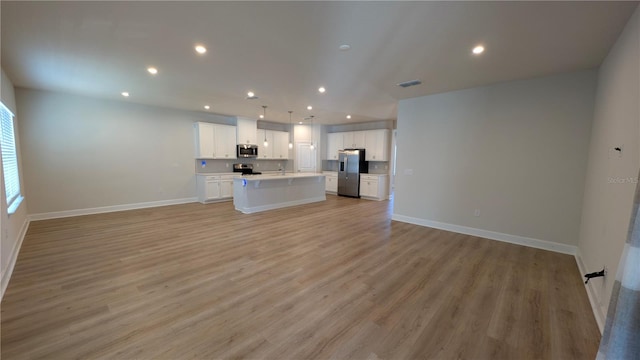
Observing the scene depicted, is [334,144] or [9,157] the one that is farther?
Answer: [334,144]

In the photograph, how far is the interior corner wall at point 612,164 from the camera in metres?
1.99

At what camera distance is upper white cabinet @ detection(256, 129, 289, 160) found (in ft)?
27.7

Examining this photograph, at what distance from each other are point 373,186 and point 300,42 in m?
5.95

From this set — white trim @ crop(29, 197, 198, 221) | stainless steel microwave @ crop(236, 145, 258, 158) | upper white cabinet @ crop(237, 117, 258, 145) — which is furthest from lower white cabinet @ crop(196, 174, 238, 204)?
upper white cabinet @ crop(237, 117, 258, 145)

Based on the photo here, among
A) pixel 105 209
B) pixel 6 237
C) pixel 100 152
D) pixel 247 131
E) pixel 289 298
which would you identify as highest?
pixel 247 131

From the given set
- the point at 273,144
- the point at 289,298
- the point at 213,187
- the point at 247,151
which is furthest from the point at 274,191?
the point at 289,298

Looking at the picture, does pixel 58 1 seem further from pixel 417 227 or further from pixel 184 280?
pixel 417 227

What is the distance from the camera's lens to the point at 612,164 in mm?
2404

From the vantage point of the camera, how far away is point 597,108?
127 inches

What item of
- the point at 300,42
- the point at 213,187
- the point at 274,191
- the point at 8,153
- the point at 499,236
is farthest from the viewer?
the point at 213,187

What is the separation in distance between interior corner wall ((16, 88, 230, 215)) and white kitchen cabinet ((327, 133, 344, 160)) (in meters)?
4.34

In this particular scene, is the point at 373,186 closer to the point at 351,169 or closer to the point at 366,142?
the point at 351,169

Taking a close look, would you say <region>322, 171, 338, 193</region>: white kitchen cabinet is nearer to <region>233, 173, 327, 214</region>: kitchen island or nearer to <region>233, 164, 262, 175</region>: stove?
<region>233, 173, 327, 214</region>: kitchen island

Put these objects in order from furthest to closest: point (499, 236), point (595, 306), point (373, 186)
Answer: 1. point (373, 186)
2. point (499, 236)
3. point (595, 306)
